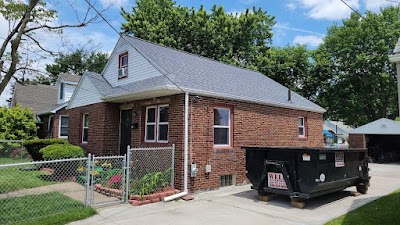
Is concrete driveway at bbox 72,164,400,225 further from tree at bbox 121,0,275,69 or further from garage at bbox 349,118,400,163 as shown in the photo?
tree at bbox 121,0,275,69

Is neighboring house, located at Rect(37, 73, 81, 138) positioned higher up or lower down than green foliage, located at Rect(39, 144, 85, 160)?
higher up

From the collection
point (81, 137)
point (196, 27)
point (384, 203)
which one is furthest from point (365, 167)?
point (196, 27)

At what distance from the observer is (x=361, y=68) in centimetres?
3216

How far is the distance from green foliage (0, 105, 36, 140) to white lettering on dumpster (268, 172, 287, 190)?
65.6 ft

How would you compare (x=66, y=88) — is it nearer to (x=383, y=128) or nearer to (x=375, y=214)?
(x=375, y=214)

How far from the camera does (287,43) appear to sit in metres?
34.6

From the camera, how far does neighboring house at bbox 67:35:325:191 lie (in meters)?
10.0

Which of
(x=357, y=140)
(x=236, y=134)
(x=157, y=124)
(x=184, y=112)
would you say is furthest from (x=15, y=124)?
(x=357, y=140)

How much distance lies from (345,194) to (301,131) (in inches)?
→ 245

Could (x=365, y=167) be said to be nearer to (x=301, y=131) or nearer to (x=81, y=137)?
(x=301, y=131)

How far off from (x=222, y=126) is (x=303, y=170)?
12.8ft

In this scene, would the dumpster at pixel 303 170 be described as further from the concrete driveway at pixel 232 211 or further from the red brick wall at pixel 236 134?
the red brick wall at pixel 236 134

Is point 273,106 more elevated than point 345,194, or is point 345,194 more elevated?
point 273,106

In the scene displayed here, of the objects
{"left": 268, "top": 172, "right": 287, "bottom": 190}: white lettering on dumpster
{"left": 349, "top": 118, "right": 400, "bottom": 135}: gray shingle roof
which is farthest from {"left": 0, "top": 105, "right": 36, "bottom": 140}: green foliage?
{"left": 349, "top": 118, "right": 400, "bottom": 135}: gray shingle roof
